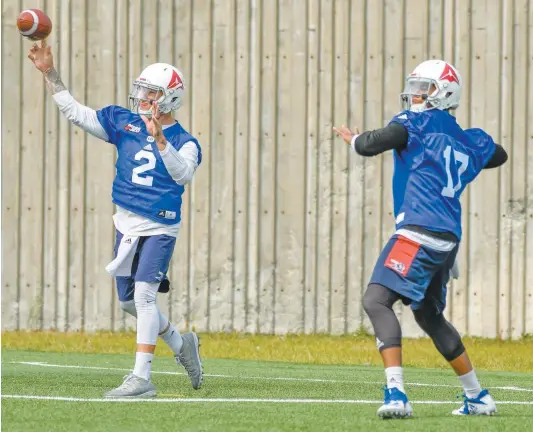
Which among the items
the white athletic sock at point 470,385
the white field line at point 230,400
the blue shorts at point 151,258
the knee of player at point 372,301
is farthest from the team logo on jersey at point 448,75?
the blue shorts at point 151,258

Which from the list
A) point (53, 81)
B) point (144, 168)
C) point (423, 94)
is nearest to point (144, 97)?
point (144, 168)

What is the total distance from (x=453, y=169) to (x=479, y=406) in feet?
4.21

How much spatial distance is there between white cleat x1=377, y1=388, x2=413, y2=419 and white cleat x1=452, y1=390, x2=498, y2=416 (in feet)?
1.76

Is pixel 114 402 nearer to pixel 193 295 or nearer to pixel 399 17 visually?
pixel 193 295

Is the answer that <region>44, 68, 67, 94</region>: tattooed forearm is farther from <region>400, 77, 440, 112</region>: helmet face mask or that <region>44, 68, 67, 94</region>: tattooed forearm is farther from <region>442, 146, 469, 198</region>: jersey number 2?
<region>442, 146, 469, 198</region>: jersey number 2

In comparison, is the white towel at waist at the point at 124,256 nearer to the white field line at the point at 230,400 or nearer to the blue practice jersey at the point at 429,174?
the white field line at the point at 230,400

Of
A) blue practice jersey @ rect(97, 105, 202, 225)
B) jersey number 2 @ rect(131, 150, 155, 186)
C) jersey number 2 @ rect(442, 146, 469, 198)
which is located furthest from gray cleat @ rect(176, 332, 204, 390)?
jersey number 2 @ rect(442, 146, 469, 198)

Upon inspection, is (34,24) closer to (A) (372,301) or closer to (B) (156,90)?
(B) (156,90)

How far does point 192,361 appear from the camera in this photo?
8516mm

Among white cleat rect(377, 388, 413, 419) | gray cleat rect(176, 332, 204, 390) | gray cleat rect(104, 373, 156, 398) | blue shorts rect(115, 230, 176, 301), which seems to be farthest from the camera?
gray cleat rect(176, 332, 204, 390)

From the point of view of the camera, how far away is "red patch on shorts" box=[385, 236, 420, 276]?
6727 millimetres

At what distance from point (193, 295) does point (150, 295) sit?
20.0 ft

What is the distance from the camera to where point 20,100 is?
47.5 ft

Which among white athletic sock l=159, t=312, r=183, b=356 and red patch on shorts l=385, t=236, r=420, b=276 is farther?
white athletic sock l=159, t=312, r=183, b=356
